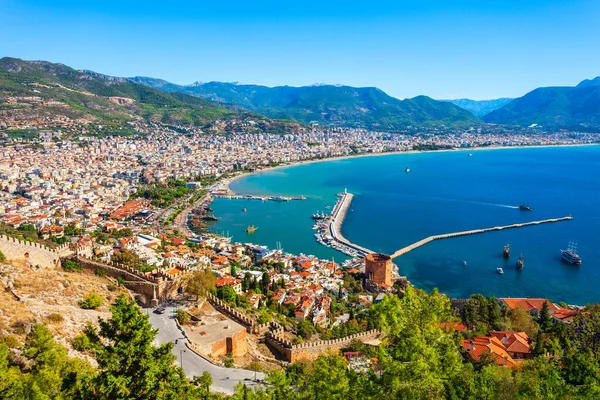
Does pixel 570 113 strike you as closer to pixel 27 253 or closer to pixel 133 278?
pixel 133 278

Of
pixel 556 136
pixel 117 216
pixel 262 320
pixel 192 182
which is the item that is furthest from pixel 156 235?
pixel 556 136

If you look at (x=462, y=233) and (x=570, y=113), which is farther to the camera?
(x=570, y=113)

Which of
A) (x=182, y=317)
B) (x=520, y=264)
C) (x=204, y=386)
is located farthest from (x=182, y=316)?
(x=520, y=264)

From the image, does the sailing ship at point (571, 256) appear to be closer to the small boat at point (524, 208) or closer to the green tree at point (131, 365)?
the small boat at point (524, 208)

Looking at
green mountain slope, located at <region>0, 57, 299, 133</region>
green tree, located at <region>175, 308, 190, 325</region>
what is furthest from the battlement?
green mountain slope, located at <region>0, 57, 299, 133</region>

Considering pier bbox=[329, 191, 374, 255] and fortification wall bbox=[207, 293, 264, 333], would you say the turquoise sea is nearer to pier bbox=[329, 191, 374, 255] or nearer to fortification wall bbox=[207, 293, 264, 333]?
pier bbox=[329, 191, 374, 255]
